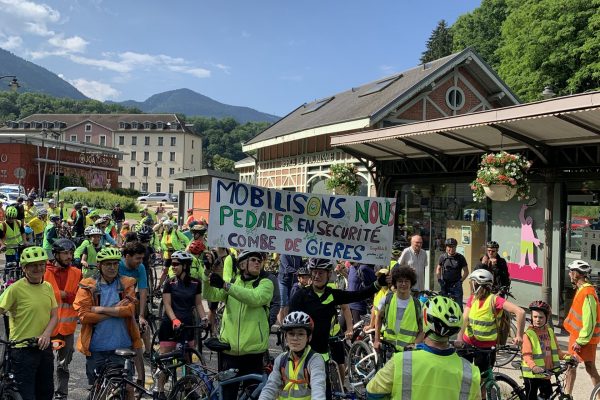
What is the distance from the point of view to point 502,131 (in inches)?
428

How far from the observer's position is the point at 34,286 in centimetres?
540

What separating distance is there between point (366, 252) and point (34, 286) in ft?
11.2

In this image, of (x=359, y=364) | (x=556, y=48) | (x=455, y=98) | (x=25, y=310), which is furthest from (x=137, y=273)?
(x=556, y=48)

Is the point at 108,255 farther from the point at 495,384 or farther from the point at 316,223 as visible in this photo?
the point at 495,384

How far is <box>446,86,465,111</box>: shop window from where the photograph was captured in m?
20.7

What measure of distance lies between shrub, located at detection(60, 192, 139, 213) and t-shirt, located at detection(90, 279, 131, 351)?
4404cm

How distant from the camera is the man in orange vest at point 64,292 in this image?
6343 mm

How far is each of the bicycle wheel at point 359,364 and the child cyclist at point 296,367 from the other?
3.53 m

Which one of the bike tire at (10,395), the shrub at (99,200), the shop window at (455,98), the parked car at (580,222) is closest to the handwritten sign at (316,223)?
the bike tire at (10,395)

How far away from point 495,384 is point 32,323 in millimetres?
4646

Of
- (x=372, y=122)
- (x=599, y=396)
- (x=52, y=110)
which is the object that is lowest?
(x=599, y=396)

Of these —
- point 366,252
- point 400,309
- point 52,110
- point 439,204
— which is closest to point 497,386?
point 400,309

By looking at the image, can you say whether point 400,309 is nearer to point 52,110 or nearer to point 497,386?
point 497,386

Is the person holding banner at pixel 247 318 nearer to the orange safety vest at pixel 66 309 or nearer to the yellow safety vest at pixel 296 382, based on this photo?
the yellow safety vest at pixel 296 382
